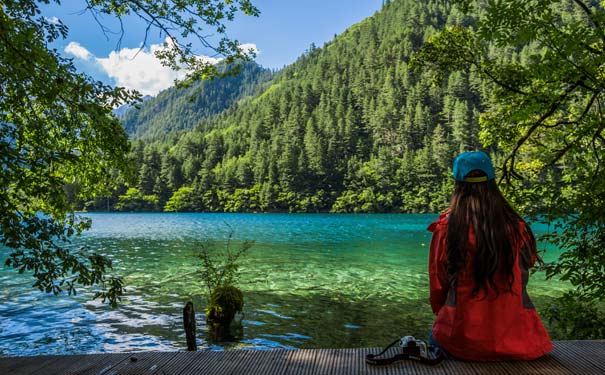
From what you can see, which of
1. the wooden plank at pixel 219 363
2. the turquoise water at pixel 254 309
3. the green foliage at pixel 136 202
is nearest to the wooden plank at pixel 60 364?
the wooden plank at pixel 219 363

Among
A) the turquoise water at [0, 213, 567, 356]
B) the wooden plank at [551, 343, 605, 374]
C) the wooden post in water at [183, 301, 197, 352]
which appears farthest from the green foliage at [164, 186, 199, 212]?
the wooden plank at [551, 343, 605, 374]

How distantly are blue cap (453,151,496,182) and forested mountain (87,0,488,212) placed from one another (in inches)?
3951

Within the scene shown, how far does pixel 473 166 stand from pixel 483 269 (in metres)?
0.71

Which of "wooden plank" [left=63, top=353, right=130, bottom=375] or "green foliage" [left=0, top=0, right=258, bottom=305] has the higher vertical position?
"green foliage" [left=0, top=0, right=258, bottom=305]

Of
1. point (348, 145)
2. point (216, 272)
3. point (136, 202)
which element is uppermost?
point (348, 145)

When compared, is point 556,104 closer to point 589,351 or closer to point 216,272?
point 589,351

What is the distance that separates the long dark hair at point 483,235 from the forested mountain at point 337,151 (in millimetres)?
100370

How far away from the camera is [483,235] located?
9.67 feet

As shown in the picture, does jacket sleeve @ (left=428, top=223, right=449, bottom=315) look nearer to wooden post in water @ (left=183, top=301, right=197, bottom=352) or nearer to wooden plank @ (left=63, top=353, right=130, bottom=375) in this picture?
wooden plank @ (left=63, top=353, right=130, bottom=375)

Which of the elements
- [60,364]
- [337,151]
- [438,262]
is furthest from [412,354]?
[337,151]

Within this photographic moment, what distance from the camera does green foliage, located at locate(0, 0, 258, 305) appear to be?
3.84m

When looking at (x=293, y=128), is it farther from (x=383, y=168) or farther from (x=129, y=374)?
(x=129, y=374)

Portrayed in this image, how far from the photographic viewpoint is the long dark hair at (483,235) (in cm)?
294

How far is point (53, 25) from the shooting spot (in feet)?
17.8
